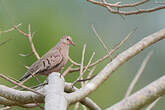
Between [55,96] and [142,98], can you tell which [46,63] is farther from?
[142,98]

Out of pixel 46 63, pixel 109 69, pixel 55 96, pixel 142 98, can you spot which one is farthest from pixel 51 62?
pixel 142 98

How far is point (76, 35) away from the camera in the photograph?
382 inches

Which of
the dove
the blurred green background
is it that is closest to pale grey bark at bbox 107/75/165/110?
the dove

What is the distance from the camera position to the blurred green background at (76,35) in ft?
25.0

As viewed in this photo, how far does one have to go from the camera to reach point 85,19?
43.7ft

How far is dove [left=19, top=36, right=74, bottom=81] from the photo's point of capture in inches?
144

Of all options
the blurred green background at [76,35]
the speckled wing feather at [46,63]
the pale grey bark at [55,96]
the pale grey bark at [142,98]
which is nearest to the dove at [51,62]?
the speckled wing feather at [46,63]

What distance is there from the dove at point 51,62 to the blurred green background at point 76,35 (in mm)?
592

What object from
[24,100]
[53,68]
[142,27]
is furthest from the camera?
[142,27]

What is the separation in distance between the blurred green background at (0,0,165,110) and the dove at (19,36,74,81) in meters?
0.59

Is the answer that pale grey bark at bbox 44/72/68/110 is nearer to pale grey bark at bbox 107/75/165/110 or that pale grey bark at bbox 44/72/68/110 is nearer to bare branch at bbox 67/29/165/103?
bare branch at bbox 67/29/165/103

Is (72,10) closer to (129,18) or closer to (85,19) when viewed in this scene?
(85,19)

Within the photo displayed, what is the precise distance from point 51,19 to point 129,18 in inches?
211

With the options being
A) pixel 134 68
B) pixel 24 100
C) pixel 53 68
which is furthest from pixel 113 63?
pixel 134 68
